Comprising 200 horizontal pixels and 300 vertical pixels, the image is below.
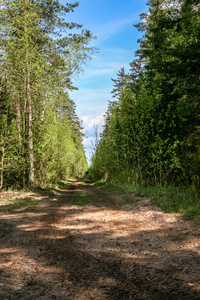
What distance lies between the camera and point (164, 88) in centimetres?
1350

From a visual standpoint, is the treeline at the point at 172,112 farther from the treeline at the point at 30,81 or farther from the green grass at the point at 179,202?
the treeline at the point at 30,81

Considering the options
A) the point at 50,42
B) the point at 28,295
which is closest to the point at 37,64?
the point at 50,42

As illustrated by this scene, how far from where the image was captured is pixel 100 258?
406 cm

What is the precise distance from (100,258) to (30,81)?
13.7 metres

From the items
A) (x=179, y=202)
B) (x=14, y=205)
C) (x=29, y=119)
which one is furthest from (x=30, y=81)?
(x=179, y=202)

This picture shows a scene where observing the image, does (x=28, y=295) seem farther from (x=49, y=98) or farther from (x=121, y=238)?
(x=49, y=98)

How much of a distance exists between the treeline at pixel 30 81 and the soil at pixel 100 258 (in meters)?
7.79

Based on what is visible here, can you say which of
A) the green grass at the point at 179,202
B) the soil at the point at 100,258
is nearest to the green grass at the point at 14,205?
the soil at the point at 100,258

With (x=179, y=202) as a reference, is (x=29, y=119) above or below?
above

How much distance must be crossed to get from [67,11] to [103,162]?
13427 millimetres

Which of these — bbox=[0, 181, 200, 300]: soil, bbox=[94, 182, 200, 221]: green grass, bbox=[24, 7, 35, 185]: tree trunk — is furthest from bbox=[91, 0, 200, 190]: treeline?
bbox=[24, 7, 35, 185]: tree trunk

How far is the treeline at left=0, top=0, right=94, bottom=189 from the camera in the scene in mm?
13750

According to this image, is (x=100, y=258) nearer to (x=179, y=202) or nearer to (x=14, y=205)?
(x=179, y=202)

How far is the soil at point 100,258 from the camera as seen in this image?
293 centimetres
